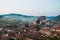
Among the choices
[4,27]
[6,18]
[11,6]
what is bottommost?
[4,27]

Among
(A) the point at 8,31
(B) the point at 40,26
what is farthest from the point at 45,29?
(A) the point at 8,31

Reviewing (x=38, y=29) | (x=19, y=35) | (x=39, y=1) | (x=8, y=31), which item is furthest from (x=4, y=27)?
(x=39, y=1)

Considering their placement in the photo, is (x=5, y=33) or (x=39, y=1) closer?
(x=5, y=33)

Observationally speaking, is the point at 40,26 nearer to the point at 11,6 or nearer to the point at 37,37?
the point at 37,37

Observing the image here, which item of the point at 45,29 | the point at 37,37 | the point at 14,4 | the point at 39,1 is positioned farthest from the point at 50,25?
the point at 14,4

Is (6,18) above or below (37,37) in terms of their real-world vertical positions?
above

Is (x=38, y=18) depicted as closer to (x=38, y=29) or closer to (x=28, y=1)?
(x=38, y=29)

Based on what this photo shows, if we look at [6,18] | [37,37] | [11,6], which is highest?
[11,6]

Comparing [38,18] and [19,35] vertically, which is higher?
[38,18]
